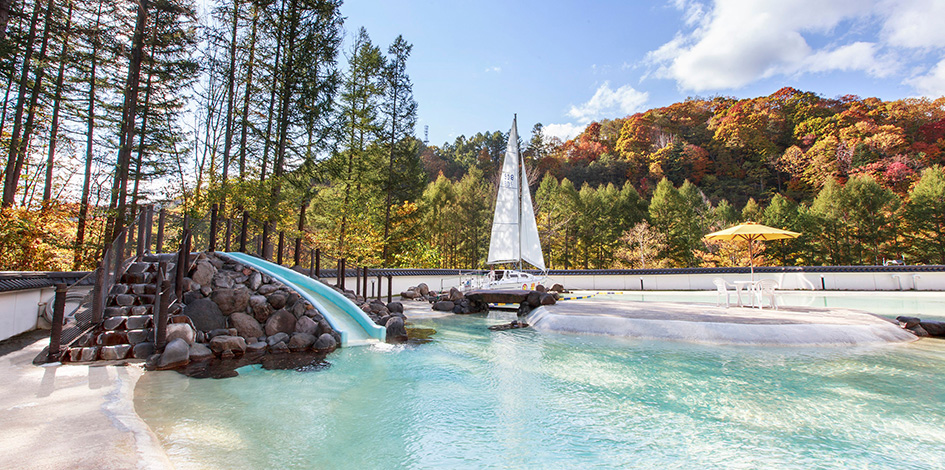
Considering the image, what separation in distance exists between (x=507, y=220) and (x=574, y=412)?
12509mm

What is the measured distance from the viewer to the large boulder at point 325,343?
6364 mm

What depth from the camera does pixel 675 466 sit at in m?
2.61

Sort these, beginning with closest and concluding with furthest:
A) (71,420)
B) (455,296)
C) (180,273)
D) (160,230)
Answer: (71,420) < (180,273) < (160,230) < (455,296)

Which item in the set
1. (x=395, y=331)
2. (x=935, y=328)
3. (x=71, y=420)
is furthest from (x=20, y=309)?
(x=935, y=328)

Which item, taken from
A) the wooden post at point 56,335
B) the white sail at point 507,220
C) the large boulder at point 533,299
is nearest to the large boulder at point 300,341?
the wooden post at point 56,335

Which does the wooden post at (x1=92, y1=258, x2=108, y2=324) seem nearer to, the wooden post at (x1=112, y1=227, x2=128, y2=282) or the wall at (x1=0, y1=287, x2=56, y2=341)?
the wooden post at (x1=112, y1=227, x2=128, y2=282)

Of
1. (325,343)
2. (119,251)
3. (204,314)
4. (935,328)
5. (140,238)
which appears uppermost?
(140,238)

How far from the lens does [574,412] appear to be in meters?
3.68

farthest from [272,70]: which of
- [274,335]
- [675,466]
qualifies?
[675,466]

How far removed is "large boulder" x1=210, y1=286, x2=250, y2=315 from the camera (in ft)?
20.6

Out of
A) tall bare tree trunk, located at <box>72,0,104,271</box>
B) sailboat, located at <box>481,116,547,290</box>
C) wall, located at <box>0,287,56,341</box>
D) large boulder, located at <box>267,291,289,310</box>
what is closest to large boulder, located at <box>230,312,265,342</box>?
large boulder, located at <box>267,291,289,310</box>

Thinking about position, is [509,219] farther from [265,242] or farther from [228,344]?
[228,344]

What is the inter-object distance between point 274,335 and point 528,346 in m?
4.25

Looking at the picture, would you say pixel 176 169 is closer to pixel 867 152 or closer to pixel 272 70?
pixel 272 70
